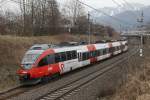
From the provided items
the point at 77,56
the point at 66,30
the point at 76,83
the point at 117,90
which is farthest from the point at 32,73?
the point at 66,30

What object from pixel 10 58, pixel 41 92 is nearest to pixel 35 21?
pixel 10 58

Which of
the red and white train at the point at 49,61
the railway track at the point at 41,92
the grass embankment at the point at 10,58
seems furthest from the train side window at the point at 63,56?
the grass embankment at the point at 10,58

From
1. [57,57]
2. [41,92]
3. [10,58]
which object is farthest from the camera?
[10,58]

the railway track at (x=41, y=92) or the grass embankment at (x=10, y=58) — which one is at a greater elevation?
the grass embankment at (x=10, y=58)

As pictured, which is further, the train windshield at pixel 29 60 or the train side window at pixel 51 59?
the train side window at pixel 51 59

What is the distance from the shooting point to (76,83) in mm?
24562

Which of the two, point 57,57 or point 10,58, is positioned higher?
point 57,57

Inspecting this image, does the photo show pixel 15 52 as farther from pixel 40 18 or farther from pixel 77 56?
pixel 40 18

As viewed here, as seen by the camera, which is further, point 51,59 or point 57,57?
point 57,57

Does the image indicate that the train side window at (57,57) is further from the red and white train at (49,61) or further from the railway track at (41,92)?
the railway track at (41,92)

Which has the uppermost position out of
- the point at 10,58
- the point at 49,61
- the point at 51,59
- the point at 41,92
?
the point at 51,59

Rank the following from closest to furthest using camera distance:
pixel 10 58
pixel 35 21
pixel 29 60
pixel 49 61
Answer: pixel 29 60 < pixel 49 61 < pixel 10 58 < pixel 35 21

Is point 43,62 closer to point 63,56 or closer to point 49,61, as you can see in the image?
point 49,61

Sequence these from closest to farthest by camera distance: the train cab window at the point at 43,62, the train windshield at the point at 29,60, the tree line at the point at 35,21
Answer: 1. the train windshield at the point at 29,60
2. the train cab window at the point at 43,62
3. the tree line at the point at 35,21
